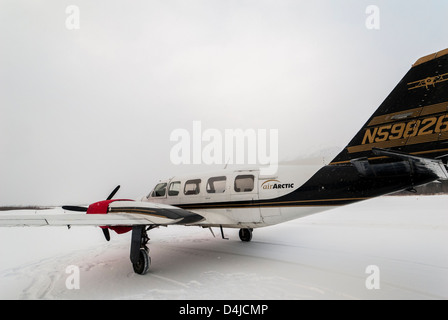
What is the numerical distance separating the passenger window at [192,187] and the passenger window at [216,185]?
1.81 ft

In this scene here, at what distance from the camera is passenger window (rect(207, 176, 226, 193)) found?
902 cm

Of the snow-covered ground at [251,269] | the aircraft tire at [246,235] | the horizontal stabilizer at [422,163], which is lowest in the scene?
the aircraft tire at [246,235]

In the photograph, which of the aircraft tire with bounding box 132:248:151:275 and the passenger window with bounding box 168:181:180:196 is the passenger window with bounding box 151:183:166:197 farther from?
the aircraft tire with bounding box 132:248:151:275

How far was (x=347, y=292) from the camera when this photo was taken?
16.8 ft

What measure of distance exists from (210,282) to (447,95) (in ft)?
21.7

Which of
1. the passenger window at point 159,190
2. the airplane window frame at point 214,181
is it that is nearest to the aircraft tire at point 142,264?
the airplane window frame at point 214,181

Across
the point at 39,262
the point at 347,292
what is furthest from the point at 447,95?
the point at 39,262

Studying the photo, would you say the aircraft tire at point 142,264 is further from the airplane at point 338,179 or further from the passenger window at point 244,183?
the passenger window at point 244,183

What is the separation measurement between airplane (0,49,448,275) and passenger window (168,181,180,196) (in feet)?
4.16

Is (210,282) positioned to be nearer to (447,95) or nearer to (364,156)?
(364,156)

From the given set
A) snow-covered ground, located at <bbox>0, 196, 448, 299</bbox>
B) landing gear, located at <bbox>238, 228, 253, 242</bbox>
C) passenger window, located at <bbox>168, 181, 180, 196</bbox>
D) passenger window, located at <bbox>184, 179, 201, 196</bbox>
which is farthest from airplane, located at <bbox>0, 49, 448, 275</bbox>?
landing gear, located at <bbox>238, 228, 253, 242</bbox>

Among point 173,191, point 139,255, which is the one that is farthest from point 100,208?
point 173,191

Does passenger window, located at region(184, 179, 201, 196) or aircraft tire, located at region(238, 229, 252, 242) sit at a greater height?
passenger window, located at region(184, 179, 201, 196)

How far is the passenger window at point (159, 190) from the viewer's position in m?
10.9
